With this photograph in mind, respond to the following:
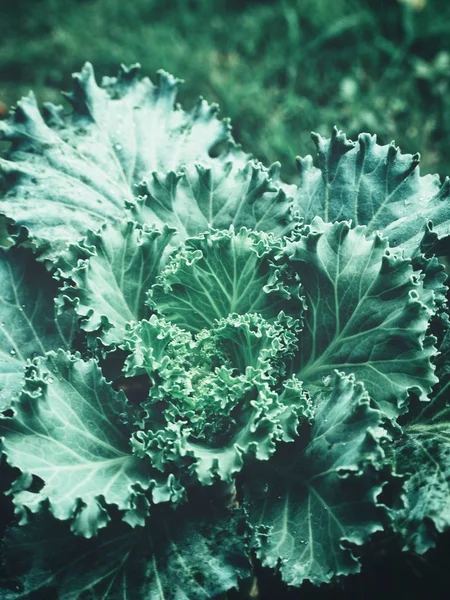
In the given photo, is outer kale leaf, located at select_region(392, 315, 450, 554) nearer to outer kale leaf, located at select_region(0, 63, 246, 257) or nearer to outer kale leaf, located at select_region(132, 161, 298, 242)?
outer kale leaf, located at select_region(132, 161, 298, 242)

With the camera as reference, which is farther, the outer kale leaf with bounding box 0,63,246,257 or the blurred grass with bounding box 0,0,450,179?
the blurred grass with bounding box 0,0,450,179

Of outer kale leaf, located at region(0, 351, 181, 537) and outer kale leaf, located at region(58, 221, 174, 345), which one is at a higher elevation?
outer kale leaf, located at region(58, 221, 174, 345)

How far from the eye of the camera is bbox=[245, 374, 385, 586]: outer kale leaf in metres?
1.73

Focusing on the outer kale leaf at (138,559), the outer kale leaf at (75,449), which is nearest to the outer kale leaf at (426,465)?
the outer kale leaf at (138,559)

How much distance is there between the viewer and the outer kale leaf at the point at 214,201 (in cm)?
227

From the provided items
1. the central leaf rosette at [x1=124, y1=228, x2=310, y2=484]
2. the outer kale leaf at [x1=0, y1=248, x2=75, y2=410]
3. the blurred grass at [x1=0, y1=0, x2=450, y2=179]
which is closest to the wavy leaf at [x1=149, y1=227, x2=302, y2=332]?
the central leaf rosette at [x1=124, y1=228, x2=310, y2=484]

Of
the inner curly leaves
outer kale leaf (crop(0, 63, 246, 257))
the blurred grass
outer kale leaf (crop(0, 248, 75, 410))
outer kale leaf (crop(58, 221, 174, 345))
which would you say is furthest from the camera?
the blurred grass

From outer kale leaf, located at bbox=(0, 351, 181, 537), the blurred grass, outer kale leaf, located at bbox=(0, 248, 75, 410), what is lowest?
outer kale leaf, located at bbox=(0, 351, 181, 537)

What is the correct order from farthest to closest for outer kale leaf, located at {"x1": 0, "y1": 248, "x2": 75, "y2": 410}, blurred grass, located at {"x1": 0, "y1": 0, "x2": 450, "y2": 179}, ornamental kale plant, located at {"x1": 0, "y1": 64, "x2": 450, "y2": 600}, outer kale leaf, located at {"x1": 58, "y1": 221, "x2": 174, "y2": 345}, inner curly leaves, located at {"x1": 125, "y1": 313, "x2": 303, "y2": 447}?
blurred grass, located at {"x1": 0, "y1": 0, "x2": 450, "y2": 179} < outer kale leaf, located at {"x1": 0, "y1": 248, "x2": 75, "y2": 410} < outer kale leaf, located at {"x1": 58, "y1": 221, "x2": 174, "y2": 345} < inner curly leaves, located at {"x1": 125, "y1": 313, "x2": 303, "y2": 447} < ornamental kale plant, located at {"x1": 0, "y1": 64, "x2": 450, "y2": 600}

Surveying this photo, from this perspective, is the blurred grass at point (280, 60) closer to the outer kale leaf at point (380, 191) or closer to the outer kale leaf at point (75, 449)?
the outer kale leaf at point (380, 191)

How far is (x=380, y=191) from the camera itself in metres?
2.20

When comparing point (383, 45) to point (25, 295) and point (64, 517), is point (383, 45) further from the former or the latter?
point (64, 517)

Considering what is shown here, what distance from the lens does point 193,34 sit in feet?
17.7

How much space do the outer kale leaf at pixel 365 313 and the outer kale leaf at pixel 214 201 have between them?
238 mm
